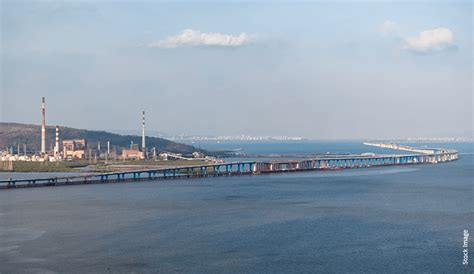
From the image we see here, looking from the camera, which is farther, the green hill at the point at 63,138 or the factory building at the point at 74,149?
the green hill at the point at 63,138

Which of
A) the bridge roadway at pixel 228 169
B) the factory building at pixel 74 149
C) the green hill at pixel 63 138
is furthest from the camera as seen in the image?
the green hill at pixel 63 138

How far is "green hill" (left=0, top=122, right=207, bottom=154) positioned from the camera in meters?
120

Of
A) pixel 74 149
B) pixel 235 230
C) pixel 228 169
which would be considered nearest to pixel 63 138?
pixel 74 149

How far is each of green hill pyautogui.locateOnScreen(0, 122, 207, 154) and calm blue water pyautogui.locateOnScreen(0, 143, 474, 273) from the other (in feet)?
239

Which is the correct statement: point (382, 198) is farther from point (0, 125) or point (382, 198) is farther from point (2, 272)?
point (0, 125)

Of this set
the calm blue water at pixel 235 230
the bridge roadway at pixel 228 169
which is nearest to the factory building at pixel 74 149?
the bridge roadway at pixel 228 169

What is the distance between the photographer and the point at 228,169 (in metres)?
78.6

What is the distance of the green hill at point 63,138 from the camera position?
11953cm

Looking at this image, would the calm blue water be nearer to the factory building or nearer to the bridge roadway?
the bridge roadway

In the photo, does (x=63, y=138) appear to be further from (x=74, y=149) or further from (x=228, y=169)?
(x=228, y=169)

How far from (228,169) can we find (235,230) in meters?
48.6

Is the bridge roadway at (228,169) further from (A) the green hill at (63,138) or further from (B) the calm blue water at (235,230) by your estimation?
(A) the green hill at (63,138)

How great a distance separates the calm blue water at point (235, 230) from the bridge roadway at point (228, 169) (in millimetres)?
6029

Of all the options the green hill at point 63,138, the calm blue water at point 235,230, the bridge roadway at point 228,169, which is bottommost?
the calm blue water at point 235,230
